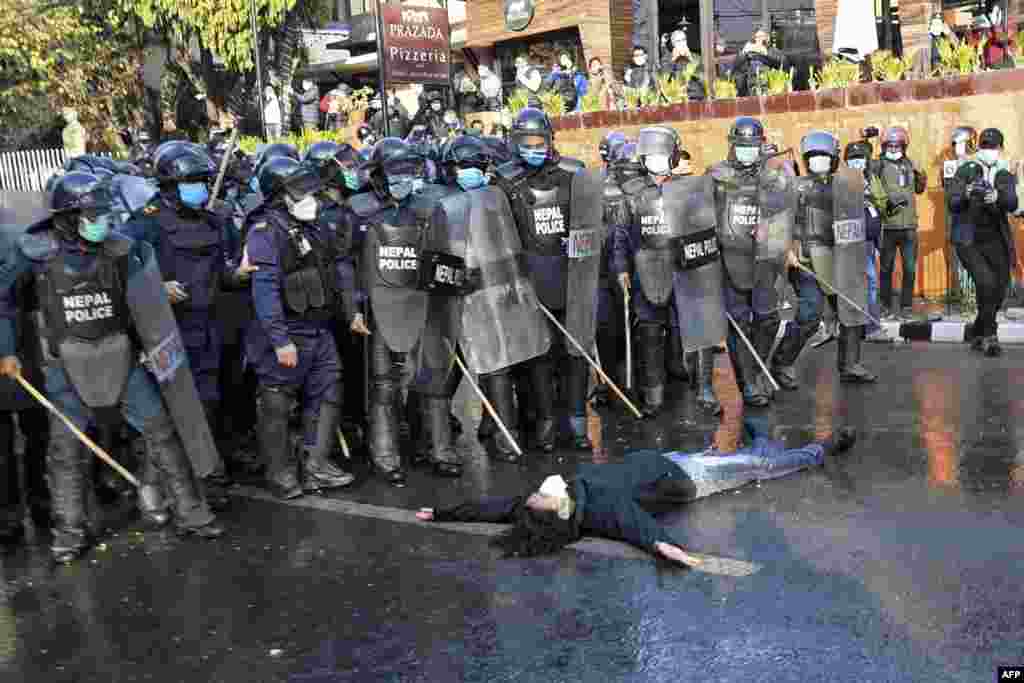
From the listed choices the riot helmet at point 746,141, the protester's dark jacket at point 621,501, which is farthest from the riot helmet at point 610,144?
the protester's dark jacket at point 621,501

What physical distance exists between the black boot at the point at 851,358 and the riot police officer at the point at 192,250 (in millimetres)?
4837

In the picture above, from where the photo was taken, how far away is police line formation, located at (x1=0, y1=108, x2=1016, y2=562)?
6.40 metres

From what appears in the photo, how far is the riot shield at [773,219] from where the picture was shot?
9304 millimetres

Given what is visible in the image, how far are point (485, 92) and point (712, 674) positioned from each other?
19277 millimetres

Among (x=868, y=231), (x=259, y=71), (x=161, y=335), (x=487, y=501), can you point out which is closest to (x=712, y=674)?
(x=487, y=501)

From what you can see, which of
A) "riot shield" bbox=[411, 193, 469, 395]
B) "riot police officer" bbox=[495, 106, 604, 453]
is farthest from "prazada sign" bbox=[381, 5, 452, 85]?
"riot shield" bbox=[411, 193, 469, 395]

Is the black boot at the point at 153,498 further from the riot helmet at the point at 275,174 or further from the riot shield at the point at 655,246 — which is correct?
the riot shield at the point at 655,246

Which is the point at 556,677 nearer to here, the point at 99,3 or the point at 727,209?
the point at 727,209

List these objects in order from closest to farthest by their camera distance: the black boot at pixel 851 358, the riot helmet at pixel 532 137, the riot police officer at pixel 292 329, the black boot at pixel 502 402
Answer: the riot police officer at pixel 292 329, the riot helmet at pixel 532 137, the black boot at pixel 502 402, the black boot at pixel 851 358

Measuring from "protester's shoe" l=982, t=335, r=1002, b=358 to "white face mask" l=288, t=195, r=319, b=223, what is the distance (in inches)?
244

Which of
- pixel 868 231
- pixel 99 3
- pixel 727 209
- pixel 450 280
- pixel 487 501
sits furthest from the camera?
pixel 99 3

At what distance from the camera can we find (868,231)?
1009cm

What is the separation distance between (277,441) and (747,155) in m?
4.00

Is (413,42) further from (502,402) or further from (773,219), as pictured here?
(502,402)
